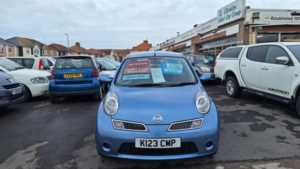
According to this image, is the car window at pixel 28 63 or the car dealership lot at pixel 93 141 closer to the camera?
the car dealership lot at pixel 93 141

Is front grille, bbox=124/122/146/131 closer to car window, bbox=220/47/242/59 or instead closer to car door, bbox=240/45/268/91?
car door, bbox=240/45/268/91

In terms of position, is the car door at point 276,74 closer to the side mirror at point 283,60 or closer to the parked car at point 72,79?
the side mirror at point 283,60

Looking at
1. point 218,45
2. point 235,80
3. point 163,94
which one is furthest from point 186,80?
point 218,45

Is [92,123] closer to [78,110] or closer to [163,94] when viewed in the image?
[78,110]

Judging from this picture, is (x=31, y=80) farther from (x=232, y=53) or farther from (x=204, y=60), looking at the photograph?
(x=204, y=60)

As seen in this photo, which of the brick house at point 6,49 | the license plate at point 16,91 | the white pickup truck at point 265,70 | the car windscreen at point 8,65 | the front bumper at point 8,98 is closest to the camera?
the white pickup truck at point 265,70

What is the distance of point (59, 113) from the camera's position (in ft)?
19.3

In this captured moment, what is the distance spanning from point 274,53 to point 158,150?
4.67 metres

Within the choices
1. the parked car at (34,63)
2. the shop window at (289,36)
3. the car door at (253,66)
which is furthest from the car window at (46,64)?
the shop window at (289,36)

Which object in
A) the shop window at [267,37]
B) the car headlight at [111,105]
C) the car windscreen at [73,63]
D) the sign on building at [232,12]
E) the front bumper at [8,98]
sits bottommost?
the front bumper at [8,98]

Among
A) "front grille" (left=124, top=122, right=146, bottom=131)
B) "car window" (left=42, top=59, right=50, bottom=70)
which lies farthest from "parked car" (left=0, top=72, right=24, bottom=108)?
"front grille" (left=124, top=122, right=146, bottom=131)

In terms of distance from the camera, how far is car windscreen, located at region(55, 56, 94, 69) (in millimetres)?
6855

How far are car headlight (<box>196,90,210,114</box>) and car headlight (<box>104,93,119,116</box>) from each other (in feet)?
3.51

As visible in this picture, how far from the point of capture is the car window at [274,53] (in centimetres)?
546
